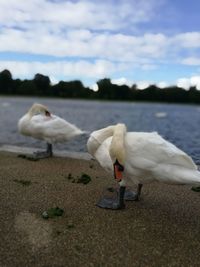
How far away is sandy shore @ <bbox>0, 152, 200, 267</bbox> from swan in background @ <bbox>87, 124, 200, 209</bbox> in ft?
1.78

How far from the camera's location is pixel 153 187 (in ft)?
28.4

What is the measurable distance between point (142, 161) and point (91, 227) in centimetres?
128

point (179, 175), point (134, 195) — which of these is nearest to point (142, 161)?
point (179, 175)

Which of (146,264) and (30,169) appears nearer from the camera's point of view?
(146,264)

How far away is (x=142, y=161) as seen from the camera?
673 centimetres

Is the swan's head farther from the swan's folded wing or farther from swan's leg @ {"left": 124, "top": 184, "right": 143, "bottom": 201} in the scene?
swan's leg @ {"left": 124, "top": 184, "right": 143, "bottom": 201}

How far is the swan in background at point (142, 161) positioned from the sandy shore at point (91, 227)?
0.54 metres

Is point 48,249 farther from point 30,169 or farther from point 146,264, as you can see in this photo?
point 30,169

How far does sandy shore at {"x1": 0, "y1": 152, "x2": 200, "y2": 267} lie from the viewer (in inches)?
207

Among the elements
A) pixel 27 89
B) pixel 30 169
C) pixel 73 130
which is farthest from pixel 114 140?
pixel 27 89

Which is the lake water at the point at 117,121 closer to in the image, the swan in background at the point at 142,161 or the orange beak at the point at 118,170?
the swan in background at the point at 142,161

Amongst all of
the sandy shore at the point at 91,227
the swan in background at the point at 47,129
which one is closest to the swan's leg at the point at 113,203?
the sandy shore at the point at 91,227

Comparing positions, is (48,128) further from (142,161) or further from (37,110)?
(142,161)

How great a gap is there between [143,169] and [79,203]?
3.94 feet
